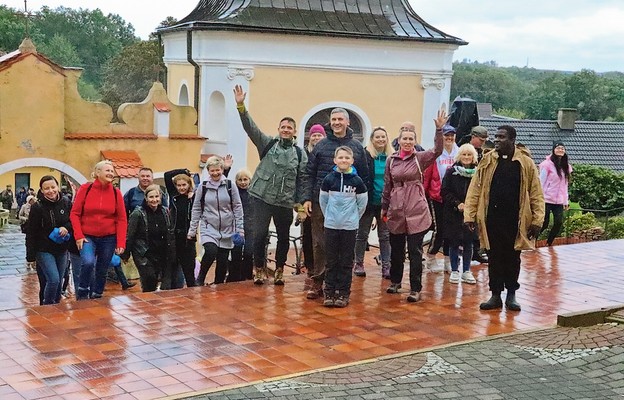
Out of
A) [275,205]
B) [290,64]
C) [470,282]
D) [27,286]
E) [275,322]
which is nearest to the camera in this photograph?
[275,322]

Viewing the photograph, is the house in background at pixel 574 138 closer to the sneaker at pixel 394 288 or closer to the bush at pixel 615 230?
the bush at pixel 615 230

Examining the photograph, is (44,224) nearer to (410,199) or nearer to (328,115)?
(410,199)

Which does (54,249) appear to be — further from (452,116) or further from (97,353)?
(452,116)

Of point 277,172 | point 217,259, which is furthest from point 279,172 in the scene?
point 217,259

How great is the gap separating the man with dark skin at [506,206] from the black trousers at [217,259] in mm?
2740

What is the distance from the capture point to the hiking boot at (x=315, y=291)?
8594mm

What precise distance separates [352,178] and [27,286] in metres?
7.12

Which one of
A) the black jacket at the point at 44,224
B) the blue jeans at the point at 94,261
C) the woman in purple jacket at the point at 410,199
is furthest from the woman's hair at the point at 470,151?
the black jacket at the point at 44,224

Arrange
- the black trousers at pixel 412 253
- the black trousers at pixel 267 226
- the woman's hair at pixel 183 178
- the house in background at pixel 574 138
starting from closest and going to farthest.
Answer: the black trousers at pixel 412 253, the black trousers at pixel 267 226, the woman's hair at pixel 183 178, the house in background at pixel 574 138

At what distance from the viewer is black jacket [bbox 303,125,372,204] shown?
835cm

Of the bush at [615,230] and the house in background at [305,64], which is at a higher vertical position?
the house in background at [305,64]

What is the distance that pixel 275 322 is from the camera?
25.2 ft

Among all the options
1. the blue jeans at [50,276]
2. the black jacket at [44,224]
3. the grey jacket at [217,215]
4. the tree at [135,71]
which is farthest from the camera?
the tree at [135,71]

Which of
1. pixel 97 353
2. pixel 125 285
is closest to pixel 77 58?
pixel 125 285
